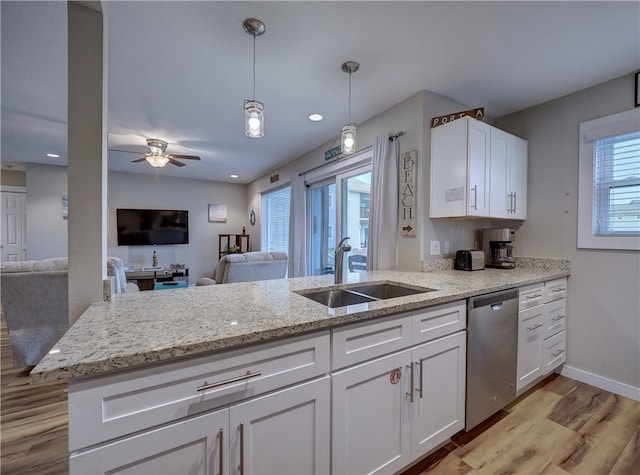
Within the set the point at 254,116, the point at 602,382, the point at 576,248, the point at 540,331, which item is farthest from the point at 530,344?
the point at 254,116

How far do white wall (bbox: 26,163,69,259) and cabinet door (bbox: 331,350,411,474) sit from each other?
6.00 meters

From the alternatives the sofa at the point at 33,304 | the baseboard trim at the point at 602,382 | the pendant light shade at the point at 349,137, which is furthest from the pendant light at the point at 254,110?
the baseboard trim at the point at 602,382

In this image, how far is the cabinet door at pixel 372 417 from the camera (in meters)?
1.13

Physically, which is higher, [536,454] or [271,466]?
[271,466]

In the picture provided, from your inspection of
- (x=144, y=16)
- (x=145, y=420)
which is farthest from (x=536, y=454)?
(x=144, y=16)

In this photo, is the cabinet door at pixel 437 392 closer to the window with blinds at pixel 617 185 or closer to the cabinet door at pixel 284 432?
the cabinet door at pixel 284 432

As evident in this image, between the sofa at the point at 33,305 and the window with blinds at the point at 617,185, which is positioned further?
the sofa at the point at 33,305

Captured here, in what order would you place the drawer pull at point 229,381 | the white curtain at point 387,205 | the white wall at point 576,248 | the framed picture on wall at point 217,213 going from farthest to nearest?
the framed picture on wall at point 217,213, the white curtain at point 387,205, the white wall at point 576,248, the drawer pull at point 229,381

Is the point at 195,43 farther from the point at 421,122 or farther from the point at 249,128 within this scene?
the point at 421,122

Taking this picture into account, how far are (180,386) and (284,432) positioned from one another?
0.43 metres

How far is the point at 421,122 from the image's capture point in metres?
2.31

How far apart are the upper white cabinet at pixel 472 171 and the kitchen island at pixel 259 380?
2.88 ft

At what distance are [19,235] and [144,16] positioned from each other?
592cm

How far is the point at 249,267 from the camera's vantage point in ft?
10.4
